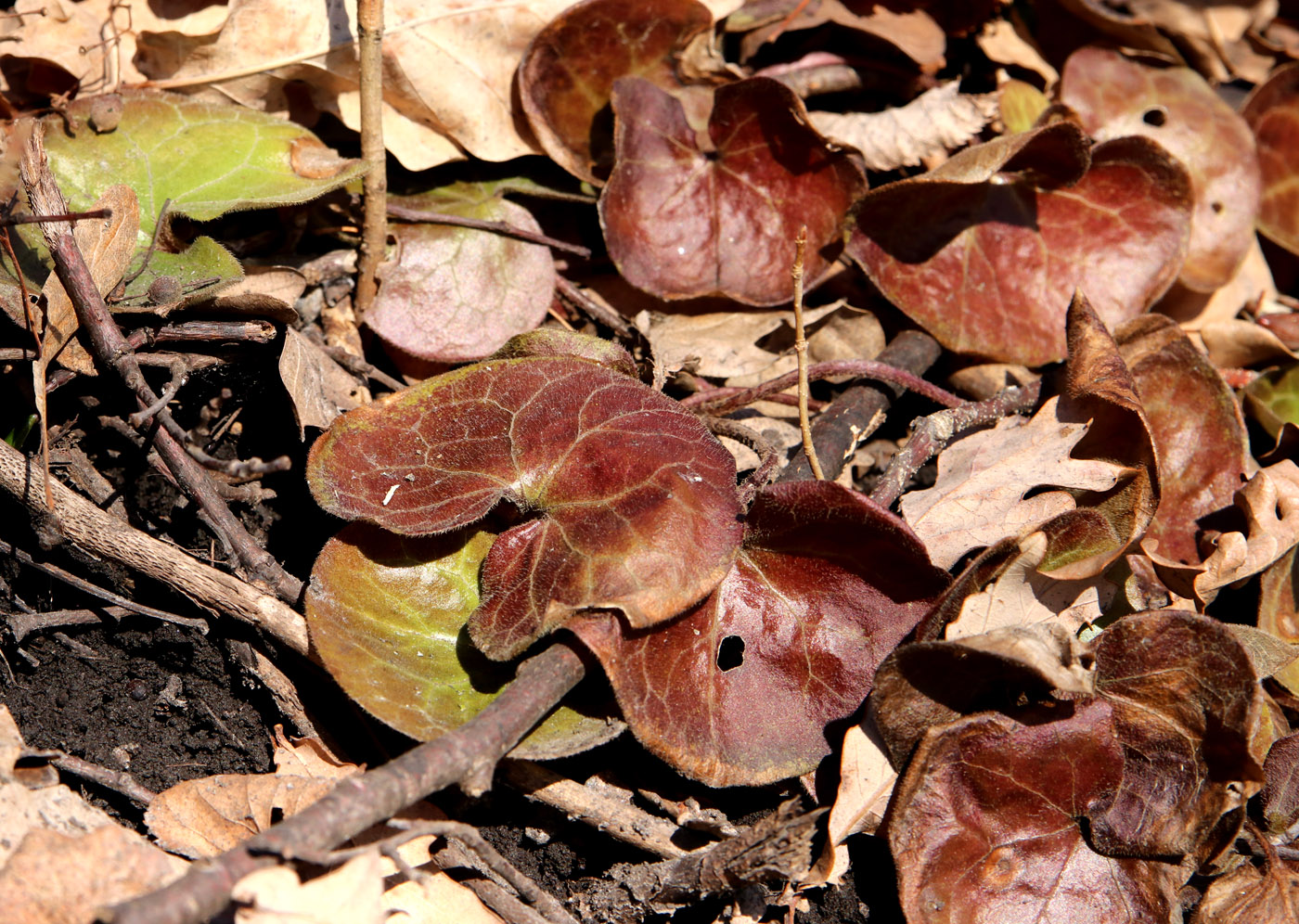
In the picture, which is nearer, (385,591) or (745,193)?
(385,591)

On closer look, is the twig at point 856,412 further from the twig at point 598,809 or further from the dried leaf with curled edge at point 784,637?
the twig at point 598,809

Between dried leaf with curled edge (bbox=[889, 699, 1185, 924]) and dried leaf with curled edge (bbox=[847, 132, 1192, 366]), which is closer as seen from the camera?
dried leaf with curled edge (bbox=[889, 699, 1185, 924])

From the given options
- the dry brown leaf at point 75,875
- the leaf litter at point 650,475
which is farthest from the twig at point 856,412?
the dry brown leaf at point 75,875

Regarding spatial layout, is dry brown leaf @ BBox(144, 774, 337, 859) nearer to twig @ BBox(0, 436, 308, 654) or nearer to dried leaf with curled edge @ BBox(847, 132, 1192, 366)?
twig @ BBox(0, 436, 308, 654)

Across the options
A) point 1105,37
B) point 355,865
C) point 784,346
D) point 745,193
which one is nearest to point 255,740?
point 355,865

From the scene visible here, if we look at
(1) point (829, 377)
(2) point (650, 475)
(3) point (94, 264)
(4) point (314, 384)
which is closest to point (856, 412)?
(1) point (829, 377)

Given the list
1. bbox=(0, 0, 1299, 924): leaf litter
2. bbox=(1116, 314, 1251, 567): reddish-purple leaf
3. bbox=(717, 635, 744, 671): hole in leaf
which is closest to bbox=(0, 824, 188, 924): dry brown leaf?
bbox=(0, 0, 1299, 924): leaf litter

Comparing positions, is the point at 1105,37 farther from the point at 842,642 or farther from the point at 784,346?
the point at 842,642
